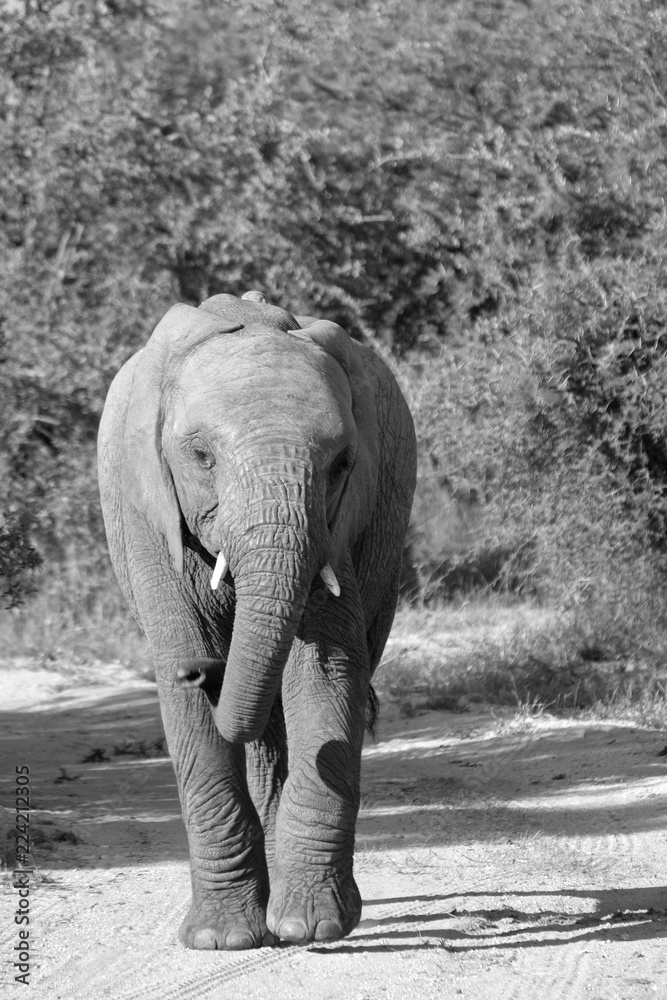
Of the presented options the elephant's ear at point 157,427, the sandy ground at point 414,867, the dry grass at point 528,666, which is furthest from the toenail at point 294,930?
the dry grass at point 528,666

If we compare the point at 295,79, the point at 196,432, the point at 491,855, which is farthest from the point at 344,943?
the point at 295,79

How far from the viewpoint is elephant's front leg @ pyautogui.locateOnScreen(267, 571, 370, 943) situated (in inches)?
168

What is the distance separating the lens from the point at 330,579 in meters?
4.14

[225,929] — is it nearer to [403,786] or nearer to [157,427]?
[157,427]

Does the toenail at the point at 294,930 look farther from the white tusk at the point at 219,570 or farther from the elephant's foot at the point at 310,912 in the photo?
the white tusk at the point at 219,570

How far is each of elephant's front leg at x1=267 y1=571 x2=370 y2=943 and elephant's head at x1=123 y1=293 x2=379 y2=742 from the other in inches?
9.5

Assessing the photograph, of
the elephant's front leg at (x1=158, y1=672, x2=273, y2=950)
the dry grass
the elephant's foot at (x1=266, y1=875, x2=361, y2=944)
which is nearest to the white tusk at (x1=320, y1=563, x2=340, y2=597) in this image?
the elephant's front leg at (x1=158, y1=672, x2=273, y2=950)

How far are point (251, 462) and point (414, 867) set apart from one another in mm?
2410

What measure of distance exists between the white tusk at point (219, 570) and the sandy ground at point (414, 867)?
1241mm

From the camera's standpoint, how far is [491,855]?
5.82 metres

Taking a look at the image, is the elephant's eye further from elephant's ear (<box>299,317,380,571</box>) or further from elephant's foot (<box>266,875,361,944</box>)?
elephant's foot (<box>266,875,361,944</box>)

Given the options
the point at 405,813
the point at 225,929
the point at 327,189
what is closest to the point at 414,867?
the point at 405,813

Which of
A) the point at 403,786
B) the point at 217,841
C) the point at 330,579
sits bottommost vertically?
the point at 403,786

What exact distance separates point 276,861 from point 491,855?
1.75 metres
